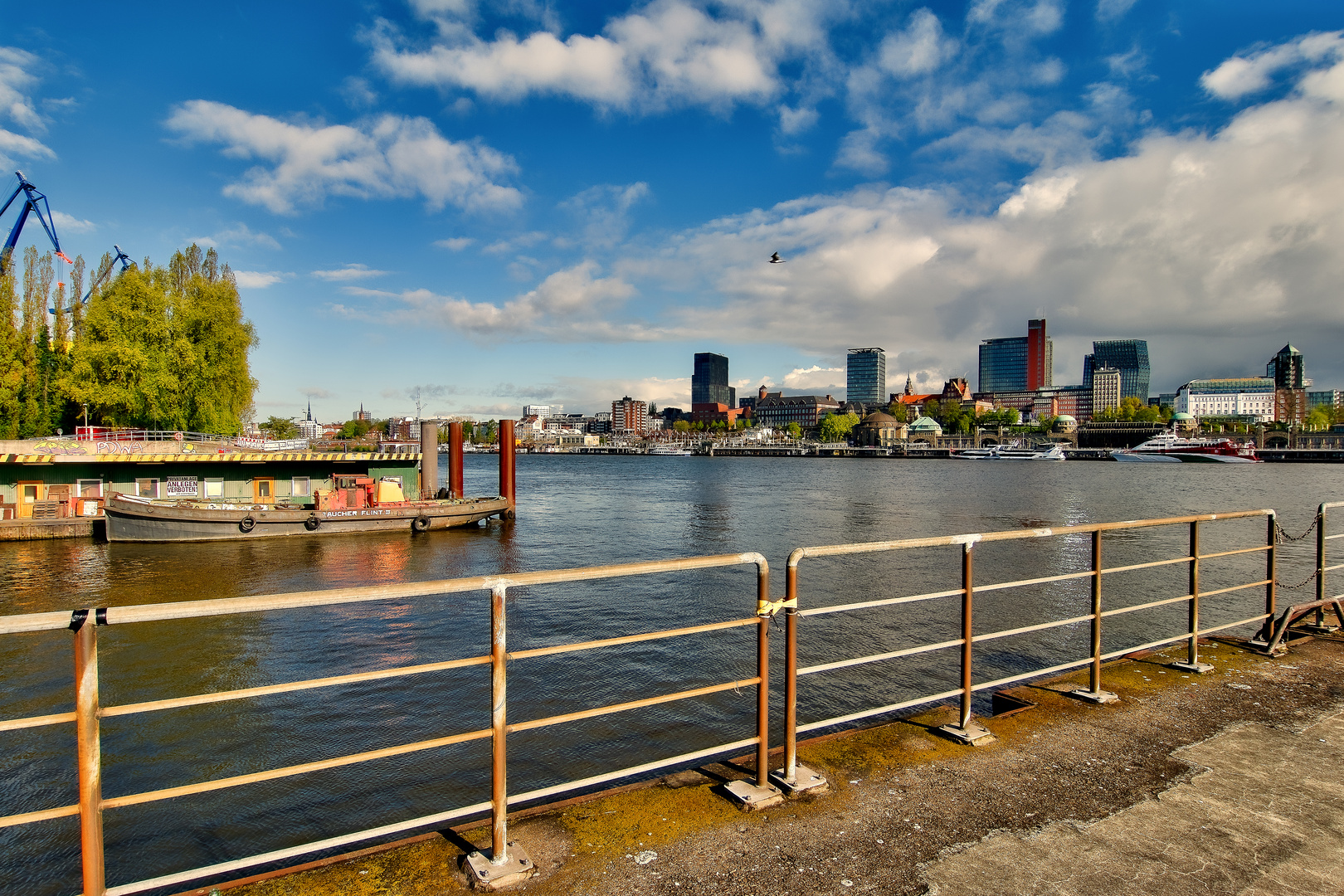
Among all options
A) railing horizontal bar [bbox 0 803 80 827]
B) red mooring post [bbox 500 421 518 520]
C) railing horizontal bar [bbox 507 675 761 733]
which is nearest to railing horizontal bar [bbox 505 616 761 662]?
railing horizontal bar [bbox 507 675 761 733]

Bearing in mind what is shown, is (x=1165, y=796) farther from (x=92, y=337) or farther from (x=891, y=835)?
(x=92, y=337)

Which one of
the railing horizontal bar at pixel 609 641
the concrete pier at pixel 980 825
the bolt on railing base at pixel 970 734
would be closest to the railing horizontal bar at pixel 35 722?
the concrete pier at pixel 980 825

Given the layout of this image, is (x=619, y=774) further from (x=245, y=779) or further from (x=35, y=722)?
(x=35, y=722)

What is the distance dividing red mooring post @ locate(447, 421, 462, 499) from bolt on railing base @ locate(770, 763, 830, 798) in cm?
3611

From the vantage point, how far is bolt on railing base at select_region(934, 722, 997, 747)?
512cm

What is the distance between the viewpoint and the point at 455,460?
4309 cm

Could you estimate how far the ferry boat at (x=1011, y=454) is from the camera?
489ft

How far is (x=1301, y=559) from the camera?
25281 mm

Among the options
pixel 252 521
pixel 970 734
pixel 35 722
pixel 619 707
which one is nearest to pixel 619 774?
pixel 619 707

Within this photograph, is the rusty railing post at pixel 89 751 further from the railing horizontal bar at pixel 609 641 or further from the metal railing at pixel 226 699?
the railing horizontal bar at pixel 609 641

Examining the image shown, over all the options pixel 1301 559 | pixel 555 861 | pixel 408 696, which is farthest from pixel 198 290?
pixel 1301 559

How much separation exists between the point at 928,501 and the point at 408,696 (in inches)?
2017

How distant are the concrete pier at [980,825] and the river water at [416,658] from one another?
544 cm

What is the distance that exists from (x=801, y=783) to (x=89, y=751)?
3662 millimetres
